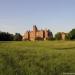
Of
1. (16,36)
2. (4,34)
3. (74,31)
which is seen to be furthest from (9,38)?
(74,31)

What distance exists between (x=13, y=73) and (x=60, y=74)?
217cm

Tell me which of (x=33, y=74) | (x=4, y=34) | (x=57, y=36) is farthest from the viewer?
(x=57, y=36)

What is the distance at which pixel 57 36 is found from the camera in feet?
595

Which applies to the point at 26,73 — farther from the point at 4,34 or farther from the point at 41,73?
the point at 4,34

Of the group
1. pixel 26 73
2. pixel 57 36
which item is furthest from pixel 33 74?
pixel 57 36

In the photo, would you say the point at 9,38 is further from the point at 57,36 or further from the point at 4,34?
the point at 57,36

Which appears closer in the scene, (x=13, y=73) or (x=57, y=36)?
(x=13, y=73)

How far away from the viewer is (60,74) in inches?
492

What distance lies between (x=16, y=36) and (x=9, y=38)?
26862mm

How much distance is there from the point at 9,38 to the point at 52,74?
492 feet

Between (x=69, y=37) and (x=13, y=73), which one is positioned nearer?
(x=13, y=73)

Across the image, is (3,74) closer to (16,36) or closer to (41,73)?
(41,73)

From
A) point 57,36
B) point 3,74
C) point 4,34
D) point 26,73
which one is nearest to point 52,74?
point 26,73

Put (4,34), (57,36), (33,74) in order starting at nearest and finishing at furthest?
(33,74) < (4,34) < (57,36)
